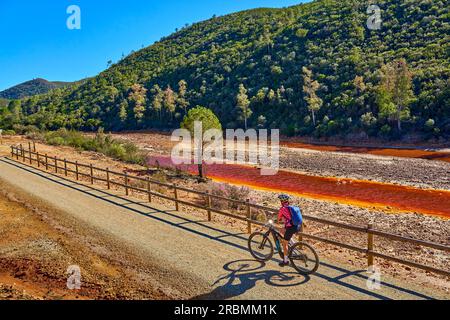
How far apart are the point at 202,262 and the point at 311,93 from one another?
60.5 metres

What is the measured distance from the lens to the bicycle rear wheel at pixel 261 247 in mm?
9625

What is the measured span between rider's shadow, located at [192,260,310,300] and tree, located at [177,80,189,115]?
3180 inches

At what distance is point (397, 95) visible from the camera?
51594 millimetres

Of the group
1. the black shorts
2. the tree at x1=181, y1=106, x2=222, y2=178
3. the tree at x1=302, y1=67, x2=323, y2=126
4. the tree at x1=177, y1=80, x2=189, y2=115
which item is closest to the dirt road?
the black shorts

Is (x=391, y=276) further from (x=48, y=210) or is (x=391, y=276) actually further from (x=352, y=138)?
(x=352, y=138)

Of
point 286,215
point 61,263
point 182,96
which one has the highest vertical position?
point 182,96

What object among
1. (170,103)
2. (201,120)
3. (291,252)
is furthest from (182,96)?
(291,252)

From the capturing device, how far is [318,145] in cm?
5359

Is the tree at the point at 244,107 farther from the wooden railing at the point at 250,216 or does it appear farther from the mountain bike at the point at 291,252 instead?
the mountain bike at the point at 291,252

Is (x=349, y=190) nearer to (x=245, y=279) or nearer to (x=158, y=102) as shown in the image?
(x=245, y=279)

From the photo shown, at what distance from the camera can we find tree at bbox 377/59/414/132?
50.7 meters

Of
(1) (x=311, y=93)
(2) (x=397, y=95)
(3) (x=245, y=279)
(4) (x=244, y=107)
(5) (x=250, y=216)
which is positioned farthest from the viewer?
(4) (x=244, y=107)

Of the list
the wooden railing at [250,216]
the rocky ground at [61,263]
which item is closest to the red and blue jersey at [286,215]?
the wooden railing at [250,216]
